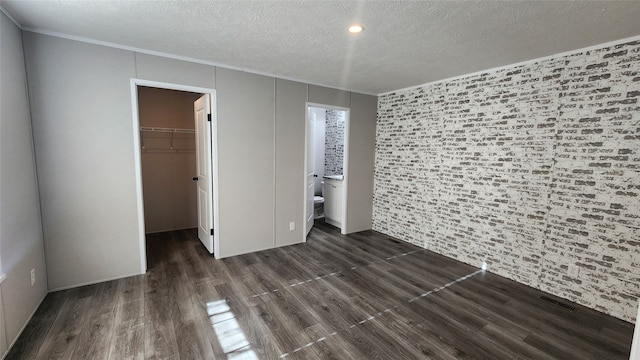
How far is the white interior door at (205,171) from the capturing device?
3.59m

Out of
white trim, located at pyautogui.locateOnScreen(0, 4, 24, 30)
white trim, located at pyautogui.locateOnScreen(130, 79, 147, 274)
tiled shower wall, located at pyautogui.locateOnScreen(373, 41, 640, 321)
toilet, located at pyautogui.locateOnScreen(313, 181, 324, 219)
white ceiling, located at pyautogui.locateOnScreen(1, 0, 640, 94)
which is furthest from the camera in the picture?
toilet, located at pyautogui.locateOnScreen(313, 181, 324, 219)

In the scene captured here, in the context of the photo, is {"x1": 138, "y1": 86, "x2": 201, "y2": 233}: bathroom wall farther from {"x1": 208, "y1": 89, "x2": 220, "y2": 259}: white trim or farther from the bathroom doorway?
the bathroom doorway

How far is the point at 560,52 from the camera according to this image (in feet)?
9.09

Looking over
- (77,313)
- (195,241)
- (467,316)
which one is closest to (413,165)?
(467,316)

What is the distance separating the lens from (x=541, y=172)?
297 centimetres

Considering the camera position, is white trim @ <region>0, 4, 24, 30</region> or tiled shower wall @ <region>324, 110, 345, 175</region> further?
tiled shower wall @ <region>324, 110, 345, 175</region>

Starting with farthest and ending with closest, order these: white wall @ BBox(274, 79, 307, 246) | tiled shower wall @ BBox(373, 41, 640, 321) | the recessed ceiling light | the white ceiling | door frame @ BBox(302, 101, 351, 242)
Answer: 1. door frame @ BBox(302, 101, 351, 242)
2. white wall @ BBox(274, 79, 307, 246)
3. tiled shower wall @ BBox(373, 41, 640, 321)
4. the recessed ceiling light
5. the white ceiling

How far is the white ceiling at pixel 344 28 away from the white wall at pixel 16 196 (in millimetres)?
433

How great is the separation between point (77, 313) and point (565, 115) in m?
4.99

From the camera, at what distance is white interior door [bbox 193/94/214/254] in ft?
11.8

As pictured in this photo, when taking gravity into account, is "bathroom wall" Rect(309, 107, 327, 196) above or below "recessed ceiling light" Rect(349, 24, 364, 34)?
below

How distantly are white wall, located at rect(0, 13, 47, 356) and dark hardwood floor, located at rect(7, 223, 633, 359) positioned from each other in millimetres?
231

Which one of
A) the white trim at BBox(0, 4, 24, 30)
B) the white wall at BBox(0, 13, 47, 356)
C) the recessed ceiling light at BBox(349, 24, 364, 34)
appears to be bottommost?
the white wall at BBox(0, 13, 47, 356)

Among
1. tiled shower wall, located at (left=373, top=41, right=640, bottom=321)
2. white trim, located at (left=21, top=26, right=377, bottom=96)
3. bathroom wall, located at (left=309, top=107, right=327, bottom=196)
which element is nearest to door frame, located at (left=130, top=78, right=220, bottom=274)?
white trim, located at (left=21, top=26, right=377, bottom=96)
